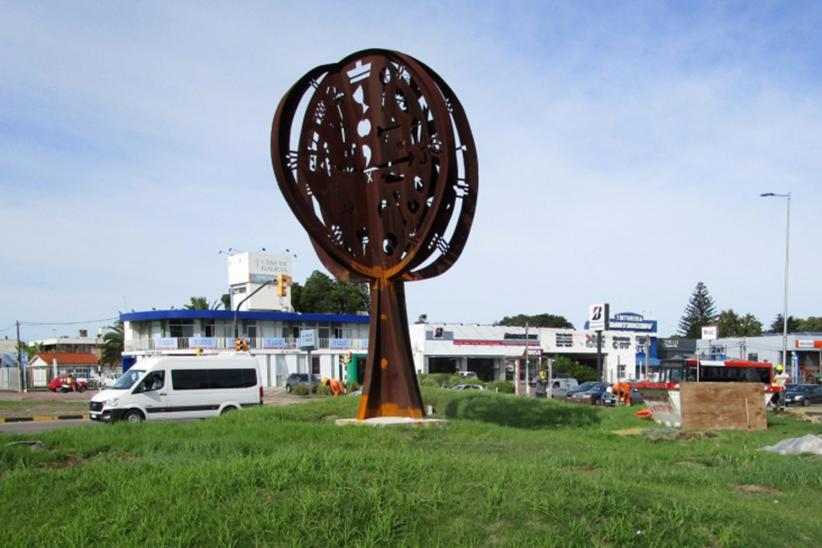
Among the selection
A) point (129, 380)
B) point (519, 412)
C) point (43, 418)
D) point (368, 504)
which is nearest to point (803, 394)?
point (519, 412)

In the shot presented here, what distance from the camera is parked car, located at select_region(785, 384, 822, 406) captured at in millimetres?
44281

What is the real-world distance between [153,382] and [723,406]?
1602cm

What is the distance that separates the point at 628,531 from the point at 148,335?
5737 cm

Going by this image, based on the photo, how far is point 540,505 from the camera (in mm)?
6855

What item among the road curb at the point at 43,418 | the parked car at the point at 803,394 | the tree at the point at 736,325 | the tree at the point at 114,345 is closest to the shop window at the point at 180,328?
the tree at the point at 114,345

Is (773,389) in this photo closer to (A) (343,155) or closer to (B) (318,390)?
(B) (318,390)

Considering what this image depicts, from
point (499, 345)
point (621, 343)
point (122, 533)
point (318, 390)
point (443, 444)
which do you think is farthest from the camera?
point (621, 343)

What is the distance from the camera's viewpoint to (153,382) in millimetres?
23641

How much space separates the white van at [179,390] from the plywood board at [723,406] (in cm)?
1309

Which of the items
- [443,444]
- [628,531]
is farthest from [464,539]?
[443,444]

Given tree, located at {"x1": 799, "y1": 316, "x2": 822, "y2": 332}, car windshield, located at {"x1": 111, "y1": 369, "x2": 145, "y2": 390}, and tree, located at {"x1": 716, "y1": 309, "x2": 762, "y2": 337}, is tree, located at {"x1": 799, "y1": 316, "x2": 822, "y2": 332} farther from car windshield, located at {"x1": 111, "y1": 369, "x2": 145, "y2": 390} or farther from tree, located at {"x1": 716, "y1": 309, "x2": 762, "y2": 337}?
car windshield, located at {"x1": 111, "y1": 369, "x2": 145, "y2": 390}

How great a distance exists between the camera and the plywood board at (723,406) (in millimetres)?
20922

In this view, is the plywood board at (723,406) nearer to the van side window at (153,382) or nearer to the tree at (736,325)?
the van side window at (153,382)

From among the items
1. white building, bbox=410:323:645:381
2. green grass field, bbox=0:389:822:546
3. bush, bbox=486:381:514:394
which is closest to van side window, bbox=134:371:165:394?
green grass field, bbox=0:389:822:546
